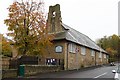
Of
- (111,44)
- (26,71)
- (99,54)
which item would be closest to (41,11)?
(26,71)

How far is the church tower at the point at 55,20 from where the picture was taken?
42750 millimetres

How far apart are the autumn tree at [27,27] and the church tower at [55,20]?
9.64 m

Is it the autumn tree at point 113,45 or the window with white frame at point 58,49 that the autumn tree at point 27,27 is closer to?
the window with white frame at point 58,49

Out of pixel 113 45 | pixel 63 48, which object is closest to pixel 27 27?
pixel 63 48

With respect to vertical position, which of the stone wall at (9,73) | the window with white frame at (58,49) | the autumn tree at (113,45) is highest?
the autumn tree at (113,45)

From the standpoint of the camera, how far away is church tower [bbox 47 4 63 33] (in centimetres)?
4275

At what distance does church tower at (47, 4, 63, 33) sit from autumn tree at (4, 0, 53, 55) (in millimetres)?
9641

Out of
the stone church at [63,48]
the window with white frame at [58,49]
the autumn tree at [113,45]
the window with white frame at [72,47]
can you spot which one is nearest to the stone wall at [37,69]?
the stone church at [63,48]

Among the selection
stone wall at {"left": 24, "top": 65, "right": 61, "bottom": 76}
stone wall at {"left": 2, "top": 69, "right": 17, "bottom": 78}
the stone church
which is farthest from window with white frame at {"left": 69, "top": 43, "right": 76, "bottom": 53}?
stone wall at {"left": 2, "top": 69, "right": 17, "bottom": 78}

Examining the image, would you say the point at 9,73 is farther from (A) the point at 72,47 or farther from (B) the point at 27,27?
(A) the point at 72,47

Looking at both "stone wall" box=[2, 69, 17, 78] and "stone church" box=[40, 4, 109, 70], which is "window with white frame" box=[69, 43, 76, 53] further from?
"stone wall" box=[2, 69, 17, 78]

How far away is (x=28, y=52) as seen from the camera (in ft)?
105

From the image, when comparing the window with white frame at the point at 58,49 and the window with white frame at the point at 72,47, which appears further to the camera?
the window with white frame at the point at 72,47

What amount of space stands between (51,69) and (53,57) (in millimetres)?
7486
